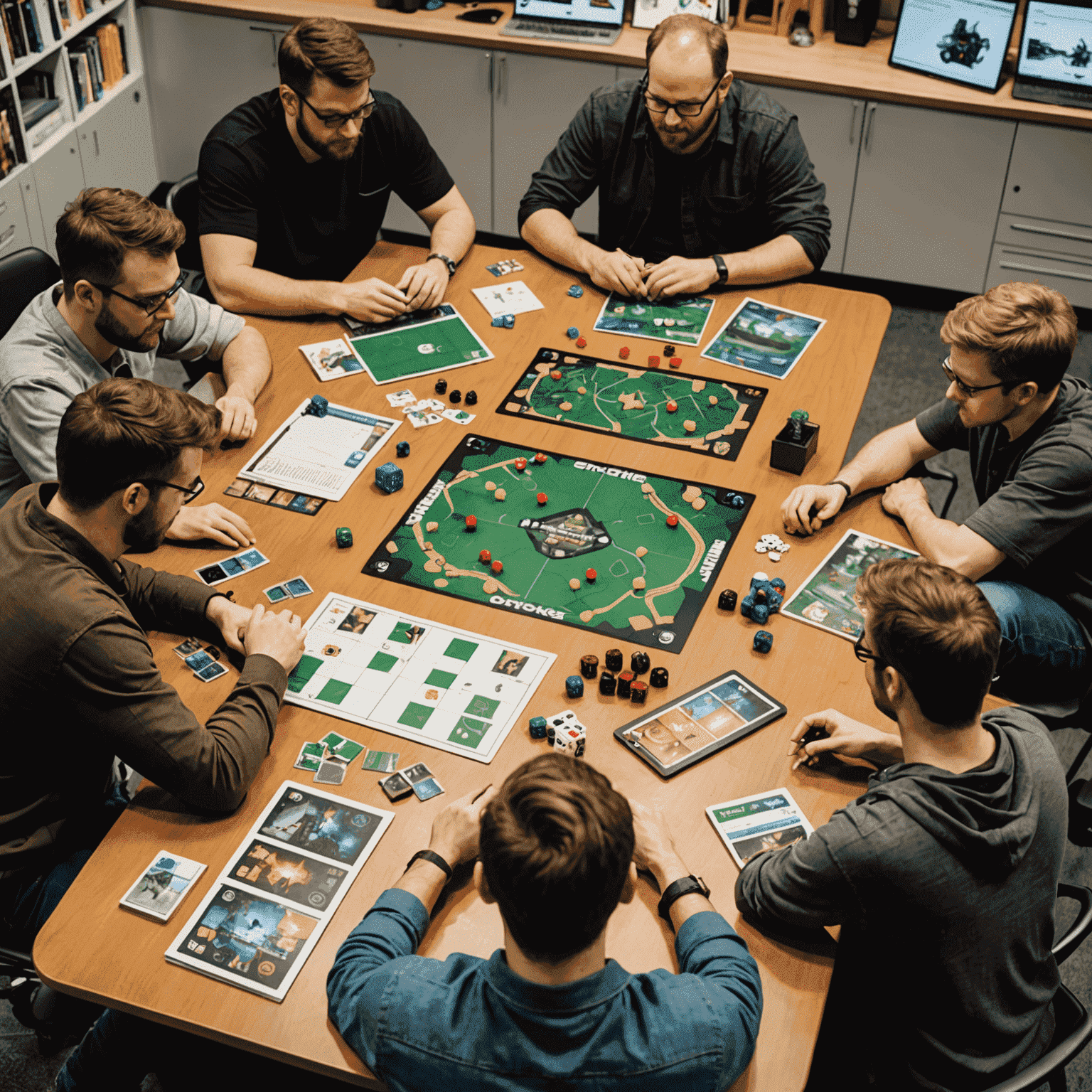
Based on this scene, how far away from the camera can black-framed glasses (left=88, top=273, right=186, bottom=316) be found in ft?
7.97

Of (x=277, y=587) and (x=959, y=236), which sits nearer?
(x=277, y=587)

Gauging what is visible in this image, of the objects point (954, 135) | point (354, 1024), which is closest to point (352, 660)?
point (354, 1024)

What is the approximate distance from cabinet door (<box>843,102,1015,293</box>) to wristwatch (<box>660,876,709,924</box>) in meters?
3.99

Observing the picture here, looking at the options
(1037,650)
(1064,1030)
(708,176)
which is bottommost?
(1064,1030)

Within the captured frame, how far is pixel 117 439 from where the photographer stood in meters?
1.84

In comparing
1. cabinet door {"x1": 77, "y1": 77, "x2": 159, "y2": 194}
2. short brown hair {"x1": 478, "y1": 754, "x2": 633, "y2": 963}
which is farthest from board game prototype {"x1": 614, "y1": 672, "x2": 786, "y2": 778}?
cabinet door {"x1": 77, "y1": 77, "x2": 159, "y2": 194}

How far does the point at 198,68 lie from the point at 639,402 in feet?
12.3

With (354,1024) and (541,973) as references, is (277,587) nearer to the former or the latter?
(354,1024)

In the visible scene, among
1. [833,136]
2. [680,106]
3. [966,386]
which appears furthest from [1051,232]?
[966,386]

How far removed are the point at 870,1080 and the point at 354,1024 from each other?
0.90 m

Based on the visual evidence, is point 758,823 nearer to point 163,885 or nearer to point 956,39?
point 163,885

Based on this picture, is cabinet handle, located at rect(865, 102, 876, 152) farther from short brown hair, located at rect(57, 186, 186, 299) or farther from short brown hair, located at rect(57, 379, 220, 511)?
short brown hair, located at rect(57, 379, 220, 511)

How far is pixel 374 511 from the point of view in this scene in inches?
97.9

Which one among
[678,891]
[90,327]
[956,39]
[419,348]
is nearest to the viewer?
[678,891]
